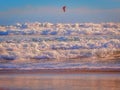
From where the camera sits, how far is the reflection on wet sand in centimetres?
1686

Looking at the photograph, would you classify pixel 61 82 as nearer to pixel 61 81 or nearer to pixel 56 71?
pixel 61 81

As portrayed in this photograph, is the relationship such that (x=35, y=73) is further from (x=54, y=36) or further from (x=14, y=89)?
(x=14, y=89)

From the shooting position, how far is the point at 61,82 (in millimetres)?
18656

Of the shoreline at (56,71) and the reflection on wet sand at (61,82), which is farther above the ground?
the shoreline at (56,71)

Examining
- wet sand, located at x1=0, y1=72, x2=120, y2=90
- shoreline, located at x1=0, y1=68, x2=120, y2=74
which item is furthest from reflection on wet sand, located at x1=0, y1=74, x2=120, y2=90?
shoreline, located at x1=0, y1=68, x2=120, y2=74

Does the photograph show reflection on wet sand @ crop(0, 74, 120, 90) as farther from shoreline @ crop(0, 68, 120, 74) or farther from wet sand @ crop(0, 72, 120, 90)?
shoreline @ crop(0, 68, 120, 74)

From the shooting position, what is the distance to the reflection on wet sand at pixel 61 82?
16859 millimetres

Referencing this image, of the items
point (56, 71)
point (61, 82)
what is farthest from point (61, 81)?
point (56, 71)

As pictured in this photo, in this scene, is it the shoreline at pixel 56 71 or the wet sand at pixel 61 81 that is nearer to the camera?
the wet sand at pixel 61 81

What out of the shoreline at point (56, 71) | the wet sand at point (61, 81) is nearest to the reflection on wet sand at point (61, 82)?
the wet sand at point (61, 81)

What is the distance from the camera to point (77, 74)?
22.0 meters

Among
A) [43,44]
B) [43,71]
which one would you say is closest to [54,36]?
[43,44]

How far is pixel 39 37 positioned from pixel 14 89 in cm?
326

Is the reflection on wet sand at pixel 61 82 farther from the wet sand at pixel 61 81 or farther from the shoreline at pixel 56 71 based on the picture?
the shoreline at pixel 56 71
